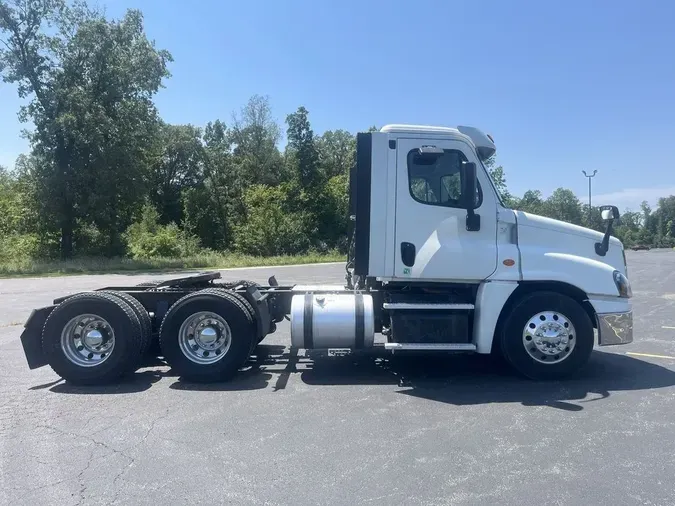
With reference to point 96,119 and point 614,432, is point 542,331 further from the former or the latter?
point 96,119

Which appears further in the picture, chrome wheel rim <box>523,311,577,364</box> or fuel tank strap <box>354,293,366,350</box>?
fuel tank strap <box>354,293,366,350</box>

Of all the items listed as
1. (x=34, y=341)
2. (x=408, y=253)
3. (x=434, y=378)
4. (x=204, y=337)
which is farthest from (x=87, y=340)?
(x=434, y=378)

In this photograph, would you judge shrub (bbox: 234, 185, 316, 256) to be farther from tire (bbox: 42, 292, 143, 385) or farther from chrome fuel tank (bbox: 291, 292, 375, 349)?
chrome fuel tank (bbox: 291, 292, 375, 349)

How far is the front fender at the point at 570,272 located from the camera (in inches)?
261

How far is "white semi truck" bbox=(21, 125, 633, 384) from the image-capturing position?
663 centimetres

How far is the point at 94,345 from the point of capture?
6.78 metres

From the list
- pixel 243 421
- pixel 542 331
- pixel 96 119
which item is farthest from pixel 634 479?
pixel 96 119

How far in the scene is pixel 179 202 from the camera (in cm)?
6756

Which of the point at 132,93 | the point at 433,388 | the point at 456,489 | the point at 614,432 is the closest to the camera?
the point at 456,489

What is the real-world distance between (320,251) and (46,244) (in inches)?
829

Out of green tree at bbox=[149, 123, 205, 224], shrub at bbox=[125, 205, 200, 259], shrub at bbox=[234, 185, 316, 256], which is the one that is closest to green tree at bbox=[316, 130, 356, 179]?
shrub at bbox=[234, 185, 316, 256]

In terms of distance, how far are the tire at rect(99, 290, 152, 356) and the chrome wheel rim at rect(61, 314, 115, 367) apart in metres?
0.34

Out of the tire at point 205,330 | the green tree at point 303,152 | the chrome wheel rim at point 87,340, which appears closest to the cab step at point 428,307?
the tire at point 205,330

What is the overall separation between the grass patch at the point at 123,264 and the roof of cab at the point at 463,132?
28.5m
